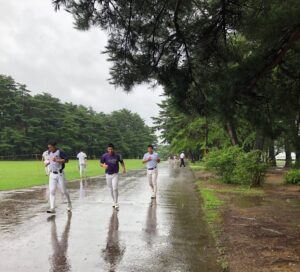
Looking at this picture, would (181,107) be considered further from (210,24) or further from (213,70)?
(210,24)

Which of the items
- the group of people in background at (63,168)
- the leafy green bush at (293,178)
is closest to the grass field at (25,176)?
the group of people in background at (63,168)

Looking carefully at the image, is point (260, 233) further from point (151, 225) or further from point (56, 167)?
point (56, 167)

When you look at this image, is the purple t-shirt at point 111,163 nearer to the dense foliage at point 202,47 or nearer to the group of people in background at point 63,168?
the group of people in background at point 63,168

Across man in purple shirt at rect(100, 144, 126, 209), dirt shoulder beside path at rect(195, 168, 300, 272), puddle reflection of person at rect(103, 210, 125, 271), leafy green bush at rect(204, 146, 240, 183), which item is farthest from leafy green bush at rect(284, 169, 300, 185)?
puddle reflection of person at rect(103, 210, 125, 271)

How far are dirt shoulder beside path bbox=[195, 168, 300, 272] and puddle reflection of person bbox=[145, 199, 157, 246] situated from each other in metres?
1.22

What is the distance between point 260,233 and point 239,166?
419 inches

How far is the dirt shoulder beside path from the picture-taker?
6.28m

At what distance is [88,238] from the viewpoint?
7758mm

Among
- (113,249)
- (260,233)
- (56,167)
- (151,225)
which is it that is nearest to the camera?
(113,249)

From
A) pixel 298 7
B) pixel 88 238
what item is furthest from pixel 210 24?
pixel 88 238

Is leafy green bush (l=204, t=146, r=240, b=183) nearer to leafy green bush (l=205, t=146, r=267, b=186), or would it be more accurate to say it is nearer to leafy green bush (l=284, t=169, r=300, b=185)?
leafy green bush (l=205, t=146, r=267, b=186)

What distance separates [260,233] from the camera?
8453mm

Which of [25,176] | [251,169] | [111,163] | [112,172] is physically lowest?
[25,176]

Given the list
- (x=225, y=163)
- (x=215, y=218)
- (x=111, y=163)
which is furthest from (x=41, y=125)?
(x=215, y=218)
